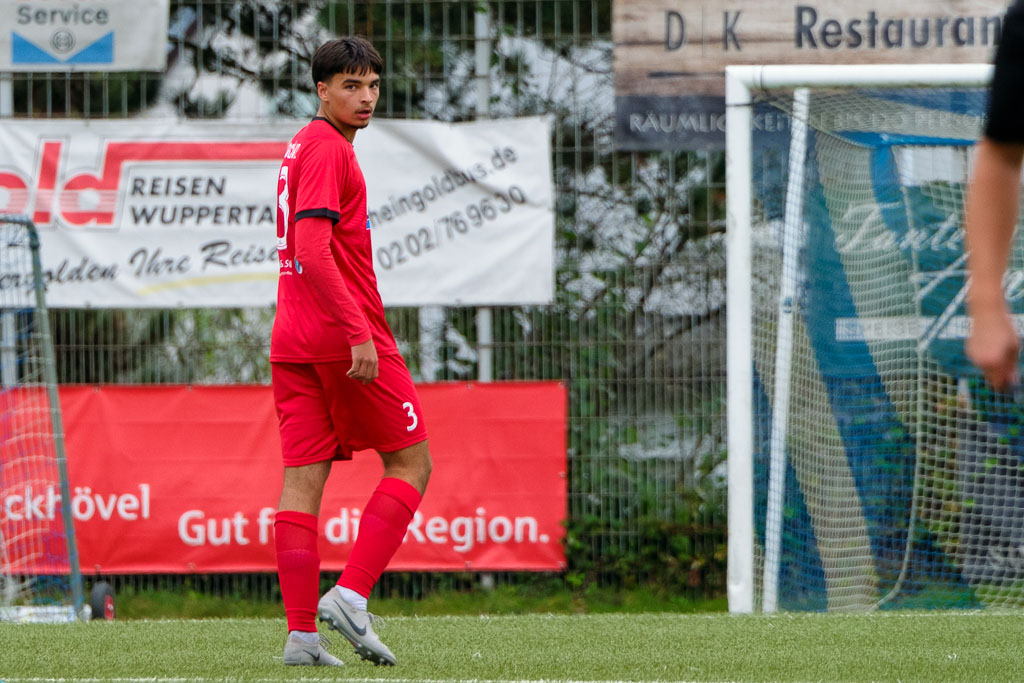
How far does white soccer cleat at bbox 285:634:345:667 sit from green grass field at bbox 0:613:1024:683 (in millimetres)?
47

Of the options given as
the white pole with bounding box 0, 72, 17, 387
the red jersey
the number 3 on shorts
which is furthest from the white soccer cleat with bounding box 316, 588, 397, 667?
the white pole with bounding box 0, 72, 17, 387

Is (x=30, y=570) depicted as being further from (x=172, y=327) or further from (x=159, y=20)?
(x=159, y=20)

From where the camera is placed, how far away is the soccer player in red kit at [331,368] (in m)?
3.99

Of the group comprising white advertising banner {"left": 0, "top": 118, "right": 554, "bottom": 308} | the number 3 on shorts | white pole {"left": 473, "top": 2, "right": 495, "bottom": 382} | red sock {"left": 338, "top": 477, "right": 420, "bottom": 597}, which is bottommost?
red sock {"left": 338, "top": 477, "right": 420, "bottom": 597}

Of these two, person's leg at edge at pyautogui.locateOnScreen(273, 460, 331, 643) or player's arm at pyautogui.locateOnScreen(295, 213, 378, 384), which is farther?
person's leg at edge at pyautogui.locateOnScreen(273, 460, 331, 643)

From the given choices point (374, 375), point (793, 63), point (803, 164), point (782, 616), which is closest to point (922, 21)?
point (793, 63)

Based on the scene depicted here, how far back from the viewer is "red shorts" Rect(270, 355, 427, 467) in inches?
160

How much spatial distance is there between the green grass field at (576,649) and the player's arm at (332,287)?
0.87 m

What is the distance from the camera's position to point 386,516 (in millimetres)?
4086

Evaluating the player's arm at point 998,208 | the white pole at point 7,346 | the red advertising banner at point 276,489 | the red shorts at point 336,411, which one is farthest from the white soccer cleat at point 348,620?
the white pole at point 7,346

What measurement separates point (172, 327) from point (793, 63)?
414cm

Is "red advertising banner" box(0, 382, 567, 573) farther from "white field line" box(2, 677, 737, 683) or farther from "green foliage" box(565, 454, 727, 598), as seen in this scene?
"white field line" box(2, 677, 737, 683)

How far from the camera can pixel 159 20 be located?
8.64 meters

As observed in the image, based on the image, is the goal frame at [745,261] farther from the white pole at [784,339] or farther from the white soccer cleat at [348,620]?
the white soccer cleat at [348,620]
